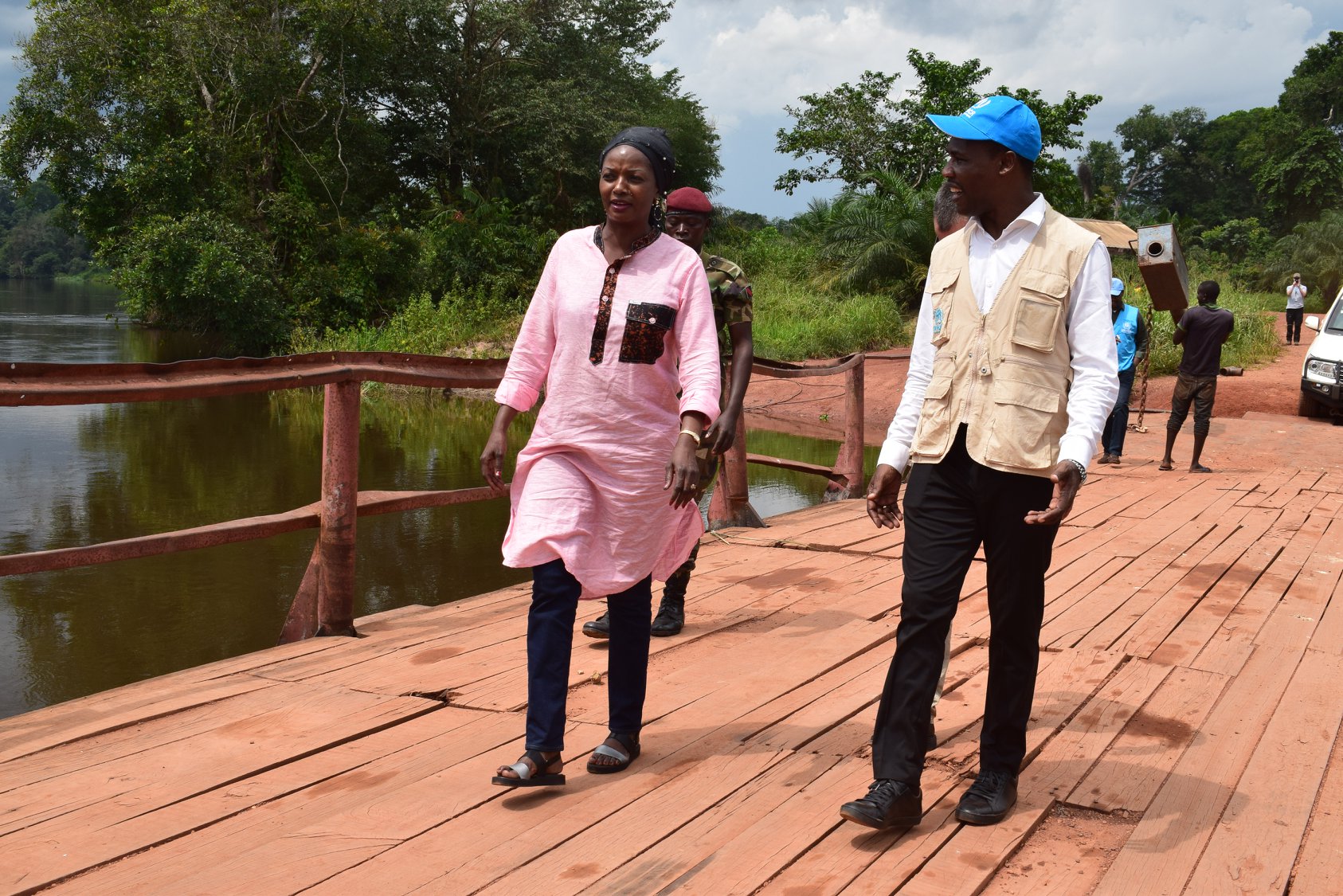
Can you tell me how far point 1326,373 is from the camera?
14.8 m

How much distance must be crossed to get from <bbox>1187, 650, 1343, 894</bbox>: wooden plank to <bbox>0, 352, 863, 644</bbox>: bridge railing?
6.97ft

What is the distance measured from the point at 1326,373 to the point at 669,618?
1313 cm

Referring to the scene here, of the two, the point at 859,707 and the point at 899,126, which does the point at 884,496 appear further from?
the point at 899,126

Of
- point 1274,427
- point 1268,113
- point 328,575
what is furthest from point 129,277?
point 1268,113

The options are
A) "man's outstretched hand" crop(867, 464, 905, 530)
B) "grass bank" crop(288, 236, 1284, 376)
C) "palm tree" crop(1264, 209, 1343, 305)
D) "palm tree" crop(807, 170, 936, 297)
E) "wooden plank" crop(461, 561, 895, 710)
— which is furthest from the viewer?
"palm tree" crop(1264, 209, 1343, 305)

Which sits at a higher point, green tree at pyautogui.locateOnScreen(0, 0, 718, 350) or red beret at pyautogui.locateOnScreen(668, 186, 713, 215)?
green tree at pyautogui.locateOnScreen(0, 0, 718, 350)

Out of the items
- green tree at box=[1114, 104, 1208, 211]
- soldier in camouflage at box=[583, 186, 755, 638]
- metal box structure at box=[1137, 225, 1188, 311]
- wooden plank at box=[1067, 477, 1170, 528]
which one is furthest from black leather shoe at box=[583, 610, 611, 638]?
green tree at box=[1114, 104, 1208, 211]

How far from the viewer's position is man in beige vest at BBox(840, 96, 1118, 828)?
99.7 inches

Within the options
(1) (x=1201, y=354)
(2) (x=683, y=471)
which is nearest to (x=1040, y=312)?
(2) (x=683, y=471)

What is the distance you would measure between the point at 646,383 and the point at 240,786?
130 cm

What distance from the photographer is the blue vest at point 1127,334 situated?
10602 millimetres

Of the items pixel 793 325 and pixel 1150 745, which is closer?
pixel 1150 745

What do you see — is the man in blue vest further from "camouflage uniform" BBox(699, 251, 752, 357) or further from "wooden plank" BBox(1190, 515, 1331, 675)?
"camouflage uniform" BBox(699, 251, 752, 357)

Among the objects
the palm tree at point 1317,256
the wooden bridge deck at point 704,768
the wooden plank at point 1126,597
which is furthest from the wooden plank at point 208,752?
the palm tree at point 1317,256
